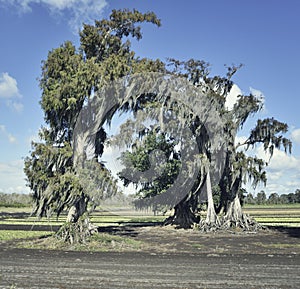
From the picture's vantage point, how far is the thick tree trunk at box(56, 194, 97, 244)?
1770 centimetres

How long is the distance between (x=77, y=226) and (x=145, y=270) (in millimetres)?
7957

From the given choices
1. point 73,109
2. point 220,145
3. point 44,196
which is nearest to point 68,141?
point 73,109

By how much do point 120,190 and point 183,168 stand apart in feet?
40.0

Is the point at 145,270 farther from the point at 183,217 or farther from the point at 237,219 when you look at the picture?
the point at 183,217

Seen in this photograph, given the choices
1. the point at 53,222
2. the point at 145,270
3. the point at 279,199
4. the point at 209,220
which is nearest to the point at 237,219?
the point at 209,220

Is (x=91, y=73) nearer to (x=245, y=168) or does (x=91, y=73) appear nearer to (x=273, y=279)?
(x=273, y=279)

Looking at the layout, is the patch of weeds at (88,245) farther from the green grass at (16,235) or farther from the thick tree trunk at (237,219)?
the thick tree trunk at (237,219)

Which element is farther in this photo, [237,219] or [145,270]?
[237,219]

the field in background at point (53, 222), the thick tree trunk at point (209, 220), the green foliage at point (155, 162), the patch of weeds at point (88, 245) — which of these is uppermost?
the green foliage at point (155, 162)

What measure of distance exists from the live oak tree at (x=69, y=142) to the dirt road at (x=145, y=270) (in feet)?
11.8

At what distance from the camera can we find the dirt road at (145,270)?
8977 mm

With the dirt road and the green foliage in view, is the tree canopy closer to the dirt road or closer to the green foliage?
the green foliage

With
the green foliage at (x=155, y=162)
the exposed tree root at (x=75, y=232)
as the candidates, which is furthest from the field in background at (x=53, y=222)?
the green foliage at (x=155, y=162)

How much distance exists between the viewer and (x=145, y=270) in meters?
10.8
